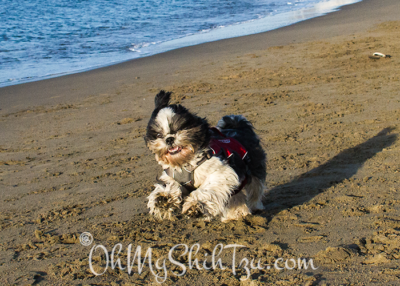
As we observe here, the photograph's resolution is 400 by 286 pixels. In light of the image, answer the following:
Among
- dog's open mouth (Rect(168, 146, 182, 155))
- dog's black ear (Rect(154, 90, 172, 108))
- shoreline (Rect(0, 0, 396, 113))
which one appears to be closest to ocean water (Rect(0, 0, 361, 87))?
shoreline (Rect(0, 0, 396, 113))

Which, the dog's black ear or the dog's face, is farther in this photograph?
the dog's black ear

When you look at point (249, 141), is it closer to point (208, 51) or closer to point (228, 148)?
point (228, 148)

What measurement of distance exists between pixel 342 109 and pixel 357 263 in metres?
4.45

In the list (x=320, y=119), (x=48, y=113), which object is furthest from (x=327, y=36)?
(x=48, y=113)

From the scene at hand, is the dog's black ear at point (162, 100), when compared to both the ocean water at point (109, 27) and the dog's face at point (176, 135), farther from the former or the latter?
the ocean water at point (109, 27)

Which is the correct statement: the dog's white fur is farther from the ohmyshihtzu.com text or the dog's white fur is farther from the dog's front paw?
the ohmyshihtzu.com text

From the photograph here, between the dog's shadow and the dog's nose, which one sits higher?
the dog's nose

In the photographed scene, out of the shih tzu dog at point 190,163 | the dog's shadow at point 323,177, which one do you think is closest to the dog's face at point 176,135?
the shih tzu dog at point 190,163

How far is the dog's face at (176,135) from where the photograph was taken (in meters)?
3.51

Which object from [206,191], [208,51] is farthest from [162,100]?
[208,51]

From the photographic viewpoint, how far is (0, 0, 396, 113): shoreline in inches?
402

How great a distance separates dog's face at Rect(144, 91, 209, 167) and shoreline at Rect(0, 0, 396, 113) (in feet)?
20.3

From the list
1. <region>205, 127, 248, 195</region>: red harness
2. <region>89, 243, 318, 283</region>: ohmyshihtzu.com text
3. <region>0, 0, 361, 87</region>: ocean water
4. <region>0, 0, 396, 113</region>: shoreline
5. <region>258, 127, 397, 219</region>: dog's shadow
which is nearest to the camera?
<region>89, 243, 318, 283</region>: ohmyshihtzu.com text

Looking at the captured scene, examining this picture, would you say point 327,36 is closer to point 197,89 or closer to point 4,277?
point 197,89
